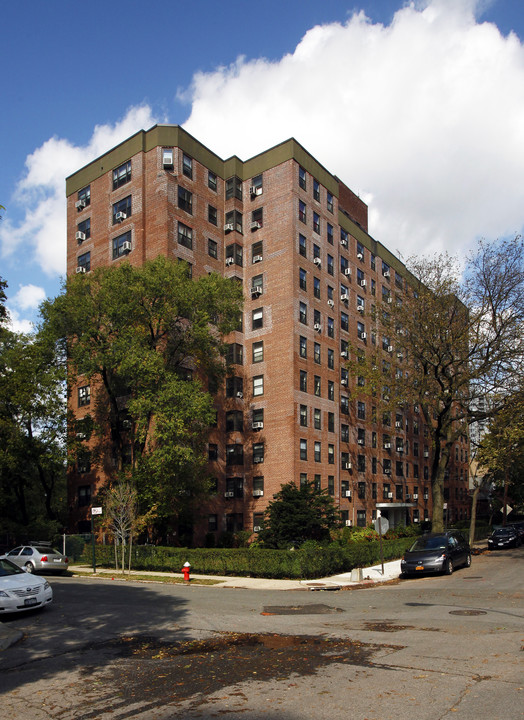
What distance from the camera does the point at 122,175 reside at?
151 feet

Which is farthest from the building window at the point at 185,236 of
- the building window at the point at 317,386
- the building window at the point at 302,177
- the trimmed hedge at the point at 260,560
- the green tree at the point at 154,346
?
the trimmed hedge at the point at 260,560

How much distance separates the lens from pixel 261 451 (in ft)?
146

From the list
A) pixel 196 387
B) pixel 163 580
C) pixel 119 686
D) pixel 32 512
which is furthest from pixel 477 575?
pixel 32 512

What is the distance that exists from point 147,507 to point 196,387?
696 cm

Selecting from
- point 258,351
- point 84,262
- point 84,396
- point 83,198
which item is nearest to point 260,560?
point 258,351

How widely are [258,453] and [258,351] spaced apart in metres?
7.43

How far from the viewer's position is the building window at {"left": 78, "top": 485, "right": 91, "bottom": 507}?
1777 inches

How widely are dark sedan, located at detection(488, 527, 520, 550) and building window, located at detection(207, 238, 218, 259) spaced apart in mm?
27668

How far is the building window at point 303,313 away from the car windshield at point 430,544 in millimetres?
21232

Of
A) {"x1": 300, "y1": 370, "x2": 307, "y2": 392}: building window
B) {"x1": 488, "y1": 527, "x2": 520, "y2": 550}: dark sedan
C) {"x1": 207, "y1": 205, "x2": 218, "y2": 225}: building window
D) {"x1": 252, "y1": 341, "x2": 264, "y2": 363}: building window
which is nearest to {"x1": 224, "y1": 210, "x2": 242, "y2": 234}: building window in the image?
A: {"x1": 207, "y1": 205, "x2": 218, "y2": 225}: building window

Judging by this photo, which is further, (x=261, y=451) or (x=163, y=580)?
(x=261, y=451)

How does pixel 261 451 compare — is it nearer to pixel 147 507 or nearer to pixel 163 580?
pixel 147 507

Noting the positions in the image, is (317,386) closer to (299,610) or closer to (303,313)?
(303,313)

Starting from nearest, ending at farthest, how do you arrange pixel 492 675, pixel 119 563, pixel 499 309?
pixel 492 675
pixel 119 563
pixel 499 309
